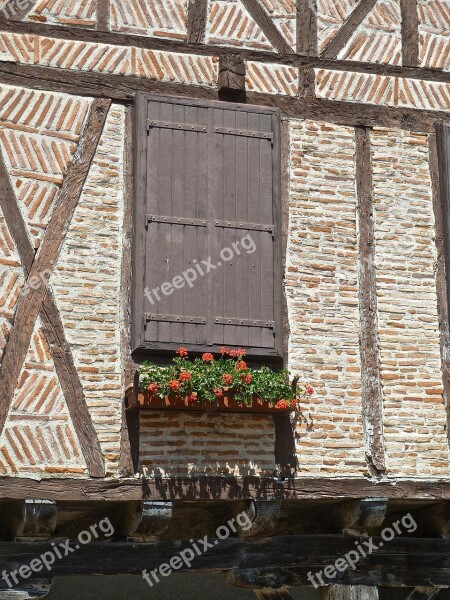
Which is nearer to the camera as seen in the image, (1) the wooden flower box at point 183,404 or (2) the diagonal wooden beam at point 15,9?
(1) the wooden flower box at point 183,404

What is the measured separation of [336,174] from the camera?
10.1 metres

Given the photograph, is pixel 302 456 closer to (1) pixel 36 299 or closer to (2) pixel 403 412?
(2) pixel 403 412

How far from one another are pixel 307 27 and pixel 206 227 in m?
2.07

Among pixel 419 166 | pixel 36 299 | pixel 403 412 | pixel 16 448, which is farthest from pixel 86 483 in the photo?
pixel 419 166

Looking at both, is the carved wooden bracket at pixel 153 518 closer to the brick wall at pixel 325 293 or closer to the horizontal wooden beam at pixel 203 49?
the brick wall at pixel 325 293

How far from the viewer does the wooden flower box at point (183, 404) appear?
887 centimetres

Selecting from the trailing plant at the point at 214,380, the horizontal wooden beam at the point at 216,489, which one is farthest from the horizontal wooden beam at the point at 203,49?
the horizontal wooden beam at the point at 216,489

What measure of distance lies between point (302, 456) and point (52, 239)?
8.02 feet

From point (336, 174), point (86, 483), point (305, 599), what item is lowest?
point (305, 599)

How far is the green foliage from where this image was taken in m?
8.84

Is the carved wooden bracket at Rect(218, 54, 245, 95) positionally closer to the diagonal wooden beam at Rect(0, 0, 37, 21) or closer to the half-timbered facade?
the half-timbered facade

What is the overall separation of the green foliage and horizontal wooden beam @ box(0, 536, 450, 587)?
51.2 inches

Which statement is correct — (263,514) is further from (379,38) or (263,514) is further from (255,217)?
(379,38)

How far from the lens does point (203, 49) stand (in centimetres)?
1002
